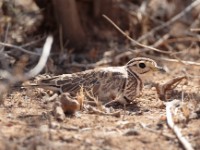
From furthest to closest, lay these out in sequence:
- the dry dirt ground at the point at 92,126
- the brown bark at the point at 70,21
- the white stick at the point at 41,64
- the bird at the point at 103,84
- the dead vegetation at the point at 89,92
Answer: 1. the brown bark at the point at 70,21
2. the bird at the point at 103,84
3. the white stick at the point at 41,64
4. the dead vegetation at the point at 89,92
5. the dry dirt ground at the point at 92,126

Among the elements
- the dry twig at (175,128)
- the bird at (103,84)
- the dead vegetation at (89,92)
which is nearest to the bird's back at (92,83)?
the bird at (103,84)

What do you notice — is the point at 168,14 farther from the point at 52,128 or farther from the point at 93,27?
the point at 52,128

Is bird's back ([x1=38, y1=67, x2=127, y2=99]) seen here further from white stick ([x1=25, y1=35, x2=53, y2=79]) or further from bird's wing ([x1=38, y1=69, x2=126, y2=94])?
white stick ([x1=25, y1=35, x2=53, y2=79])

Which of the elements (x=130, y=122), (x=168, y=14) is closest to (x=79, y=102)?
(x=130, y=122)

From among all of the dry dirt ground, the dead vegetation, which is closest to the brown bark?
the dead vegetation

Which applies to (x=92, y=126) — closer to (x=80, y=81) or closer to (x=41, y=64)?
(x=80, y=81)

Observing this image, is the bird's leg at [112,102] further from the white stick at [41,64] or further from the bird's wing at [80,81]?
the white stick at [41,64]

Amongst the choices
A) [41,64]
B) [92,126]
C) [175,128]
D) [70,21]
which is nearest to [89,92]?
[41,64]
